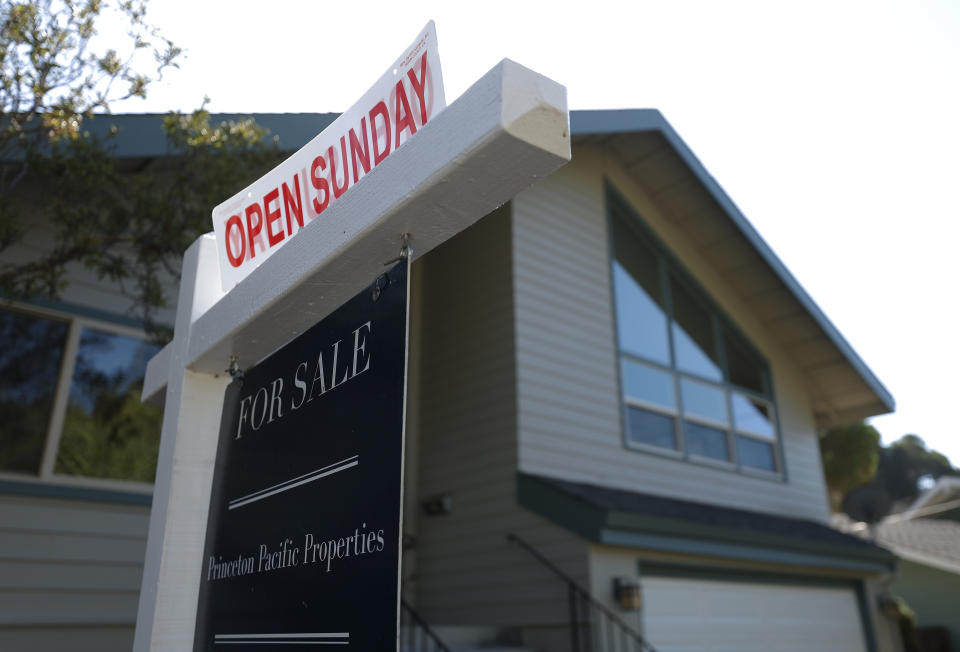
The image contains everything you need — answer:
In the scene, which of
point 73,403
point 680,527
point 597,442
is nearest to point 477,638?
point 680,527

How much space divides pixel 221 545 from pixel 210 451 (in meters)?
0.34

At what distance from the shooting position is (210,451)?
2312mm

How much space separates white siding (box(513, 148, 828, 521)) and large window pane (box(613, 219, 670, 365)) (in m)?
0.32

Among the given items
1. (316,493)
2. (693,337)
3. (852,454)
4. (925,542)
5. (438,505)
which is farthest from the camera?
(852,454)

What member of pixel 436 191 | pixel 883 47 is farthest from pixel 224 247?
pixel 883 47

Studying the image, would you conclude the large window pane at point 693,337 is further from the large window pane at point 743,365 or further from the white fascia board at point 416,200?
→ the white fascia board at point 416,200

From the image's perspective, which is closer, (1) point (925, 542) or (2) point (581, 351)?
(2) point (581, 351)

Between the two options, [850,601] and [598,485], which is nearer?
[598,485]

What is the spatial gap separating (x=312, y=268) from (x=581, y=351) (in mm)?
6993

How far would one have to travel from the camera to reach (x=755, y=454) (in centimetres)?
1050

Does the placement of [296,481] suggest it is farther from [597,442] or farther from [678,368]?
[678,368]

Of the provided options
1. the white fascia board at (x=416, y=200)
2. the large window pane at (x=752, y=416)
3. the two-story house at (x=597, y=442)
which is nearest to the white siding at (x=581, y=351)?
the two-story house at (x=597, y=442)

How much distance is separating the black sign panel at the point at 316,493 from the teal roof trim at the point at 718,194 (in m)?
6.75

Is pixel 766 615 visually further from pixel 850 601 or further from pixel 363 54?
pixel 363 54
